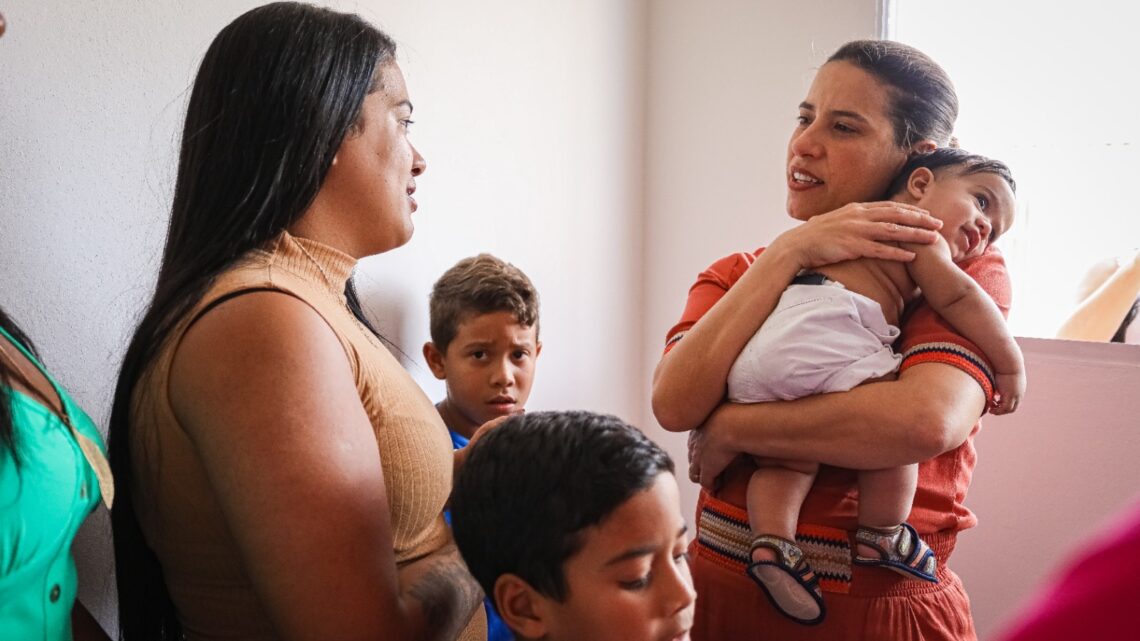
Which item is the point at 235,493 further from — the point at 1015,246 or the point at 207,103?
the point at 1015,246

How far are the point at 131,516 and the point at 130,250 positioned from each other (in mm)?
602

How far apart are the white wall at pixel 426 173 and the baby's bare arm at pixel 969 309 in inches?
52.6

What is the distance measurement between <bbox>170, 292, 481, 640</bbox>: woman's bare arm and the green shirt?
134mm

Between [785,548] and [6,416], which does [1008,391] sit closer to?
[785,548]

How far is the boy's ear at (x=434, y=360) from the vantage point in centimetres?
219

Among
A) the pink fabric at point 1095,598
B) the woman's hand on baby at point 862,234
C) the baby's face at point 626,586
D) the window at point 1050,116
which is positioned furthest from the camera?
the window at point 1050,116

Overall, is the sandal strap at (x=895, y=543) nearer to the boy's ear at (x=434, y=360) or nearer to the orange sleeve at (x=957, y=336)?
the orange sleeve at (x=957, y=336)

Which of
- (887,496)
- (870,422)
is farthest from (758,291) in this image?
(887,496)

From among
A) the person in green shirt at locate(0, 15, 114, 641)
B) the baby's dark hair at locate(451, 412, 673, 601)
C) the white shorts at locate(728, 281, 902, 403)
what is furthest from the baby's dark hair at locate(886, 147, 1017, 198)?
the person in green shirt at locate(0, 15, 114, 641)

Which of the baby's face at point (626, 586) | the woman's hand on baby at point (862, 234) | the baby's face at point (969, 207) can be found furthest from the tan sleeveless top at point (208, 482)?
the baby's face at point (969, 207)

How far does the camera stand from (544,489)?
41.0 inches

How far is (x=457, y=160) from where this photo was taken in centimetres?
239

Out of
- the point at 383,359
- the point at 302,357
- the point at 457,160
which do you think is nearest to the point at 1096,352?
the point at 457,160

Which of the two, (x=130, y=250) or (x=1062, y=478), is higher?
(x=130, y=250)
